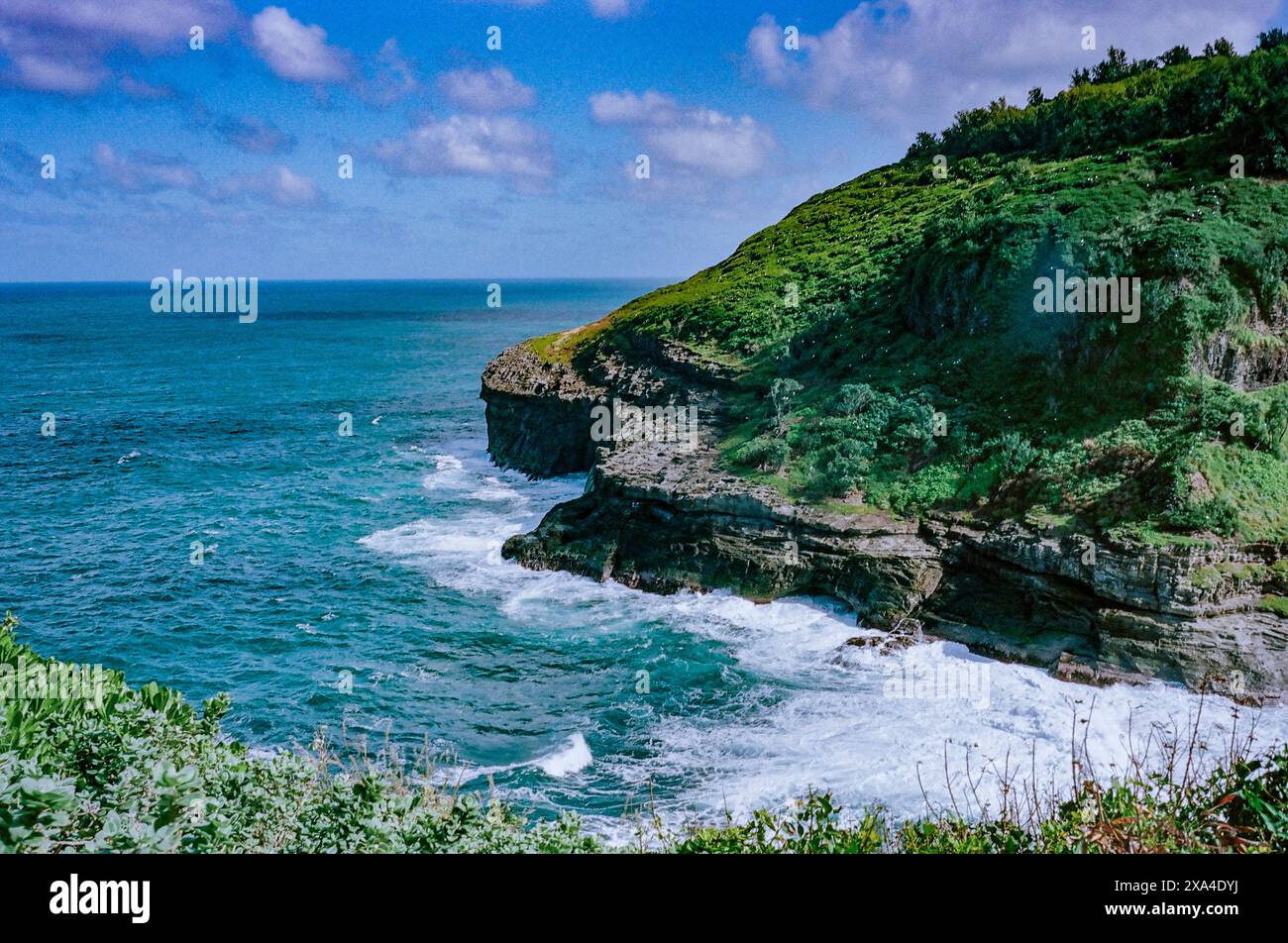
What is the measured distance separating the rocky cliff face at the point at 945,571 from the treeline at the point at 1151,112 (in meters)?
21.8

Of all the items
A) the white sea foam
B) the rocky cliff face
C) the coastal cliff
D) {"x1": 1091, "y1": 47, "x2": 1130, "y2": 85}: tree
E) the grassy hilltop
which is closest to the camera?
the white sea foam

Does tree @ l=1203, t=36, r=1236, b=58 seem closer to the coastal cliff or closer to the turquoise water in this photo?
the coastal cliff

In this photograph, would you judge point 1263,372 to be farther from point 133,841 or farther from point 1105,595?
point 133,841

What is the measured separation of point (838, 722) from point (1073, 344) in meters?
20.1

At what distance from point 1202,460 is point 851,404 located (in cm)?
1416

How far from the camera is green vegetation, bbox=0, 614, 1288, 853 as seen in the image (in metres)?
7.83

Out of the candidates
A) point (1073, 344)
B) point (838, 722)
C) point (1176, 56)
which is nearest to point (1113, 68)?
point (1176, 56)

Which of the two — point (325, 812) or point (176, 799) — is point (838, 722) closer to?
point (325, 812)

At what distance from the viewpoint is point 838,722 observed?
26.7 metres

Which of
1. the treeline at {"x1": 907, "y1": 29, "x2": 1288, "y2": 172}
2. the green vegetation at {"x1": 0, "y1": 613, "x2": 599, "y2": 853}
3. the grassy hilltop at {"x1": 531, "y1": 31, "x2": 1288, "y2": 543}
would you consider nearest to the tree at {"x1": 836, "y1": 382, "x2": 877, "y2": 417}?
the grassy hilltop at {"x1": 531, "y1": 31, "x2": 1288, "y2": 543}

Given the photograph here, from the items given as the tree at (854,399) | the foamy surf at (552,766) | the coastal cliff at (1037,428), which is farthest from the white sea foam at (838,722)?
the tree at (854,399)

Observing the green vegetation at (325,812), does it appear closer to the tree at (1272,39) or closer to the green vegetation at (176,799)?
the green vegetation at (176,799)

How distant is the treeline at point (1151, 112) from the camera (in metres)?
39.4

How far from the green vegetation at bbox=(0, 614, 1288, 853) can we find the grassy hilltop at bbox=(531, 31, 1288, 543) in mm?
21674
